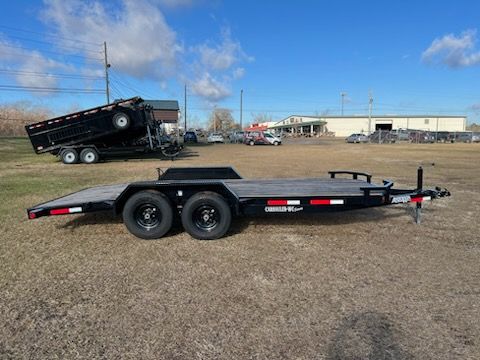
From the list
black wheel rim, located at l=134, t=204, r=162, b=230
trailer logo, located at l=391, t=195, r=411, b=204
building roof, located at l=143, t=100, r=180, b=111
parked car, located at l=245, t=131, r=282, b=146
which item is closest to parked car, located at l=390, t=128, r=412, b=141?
parked car, located at l=245, t=131, r=282, b=146

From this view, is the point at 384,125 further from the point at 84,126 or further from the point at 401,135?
the point at 84,126

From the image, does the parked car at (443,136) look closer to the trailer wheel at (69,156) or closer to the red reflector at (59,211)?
the trailer wheel at (69,156)

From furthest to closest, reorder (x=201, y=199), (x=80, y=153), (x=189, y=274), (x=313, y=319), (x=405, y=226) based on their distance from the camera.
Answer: (x=80, y=153)
(x=405, y=226)
(x=201, y=199)
(x=189, y=274)
(x=313, y=319)

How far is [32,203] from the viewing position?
27.4 ft

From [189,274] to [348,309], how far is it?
5.98ft

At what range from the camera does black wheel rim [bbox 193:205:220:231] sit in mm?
5523

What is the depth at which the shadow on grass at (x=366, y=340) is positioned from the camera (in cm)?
284

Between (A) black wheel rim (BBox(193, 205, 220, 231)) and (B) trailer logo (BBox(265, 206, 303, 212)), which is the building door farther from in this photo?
(A) black wheel rim (BBox(193, 205, 220, 231))

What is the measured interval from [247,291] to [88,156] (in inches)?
662

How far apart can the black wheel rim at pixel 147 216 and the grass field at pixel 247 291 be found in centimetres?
27

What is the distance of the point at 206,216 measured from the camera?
5.58 meters

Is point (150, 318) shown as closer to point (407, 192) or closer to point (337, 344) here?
point (337, 344)

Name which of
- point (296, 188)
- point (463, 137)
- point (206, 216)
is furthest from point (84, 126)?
point (463, 137)

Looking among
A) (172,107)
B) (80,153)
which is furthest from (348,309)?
(172,107)
